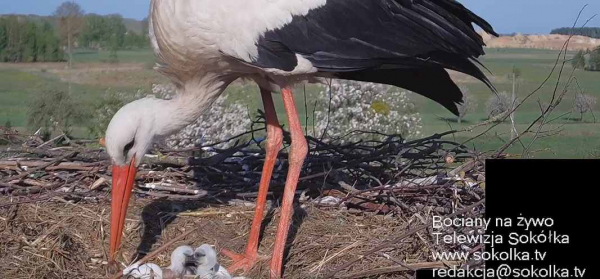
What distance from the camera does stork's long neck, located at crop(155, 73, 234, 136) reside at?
12.5ft

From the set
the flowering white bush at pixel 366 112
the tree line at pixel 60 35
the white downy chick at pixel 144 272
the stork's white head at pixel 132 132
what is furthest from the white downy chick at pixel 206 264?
the tree line at pixel 60 35

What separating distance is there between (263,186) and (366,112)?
6.18 ft

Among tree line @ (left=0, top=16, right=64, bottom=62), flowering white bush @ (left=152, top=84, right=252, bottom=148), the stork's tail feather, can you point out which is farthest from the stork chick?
tree line @ (left=0, top=16, right=64, bottom=62)

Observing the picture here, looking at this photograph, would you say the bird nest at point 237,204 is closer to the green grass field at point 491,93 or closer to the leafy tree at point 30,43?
the green grass field at point 491,93

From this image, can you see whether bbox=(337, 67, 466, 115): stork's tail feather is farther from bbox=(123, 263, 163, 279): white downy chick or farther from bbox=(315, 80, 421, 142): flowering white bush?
bbox=(123, 263, 163, 279): white downy chick

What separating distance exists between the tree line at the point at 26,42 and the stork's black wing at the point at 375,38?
4896 millimetres

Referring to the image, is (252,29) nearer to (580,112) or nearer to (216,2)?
(216,2)

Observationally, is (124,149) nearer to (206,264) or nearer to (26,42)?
(206,264)

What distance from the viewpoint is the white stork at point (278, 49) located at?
3.52 m

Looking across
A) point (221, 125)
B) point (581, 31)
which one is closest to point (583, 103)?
point (581, 31)

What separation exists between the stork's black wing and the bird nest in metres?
0.72

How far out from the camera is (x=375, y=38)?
3660 millimetres

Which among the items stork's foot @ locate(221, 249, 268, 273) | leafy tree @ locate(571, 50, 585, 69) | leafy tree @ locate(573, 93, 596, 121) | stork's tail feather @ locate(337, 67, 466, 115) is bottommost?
stork's foot @ locate(221, 249, 268, 273)

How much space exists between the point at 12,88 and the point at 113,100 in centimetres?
79
